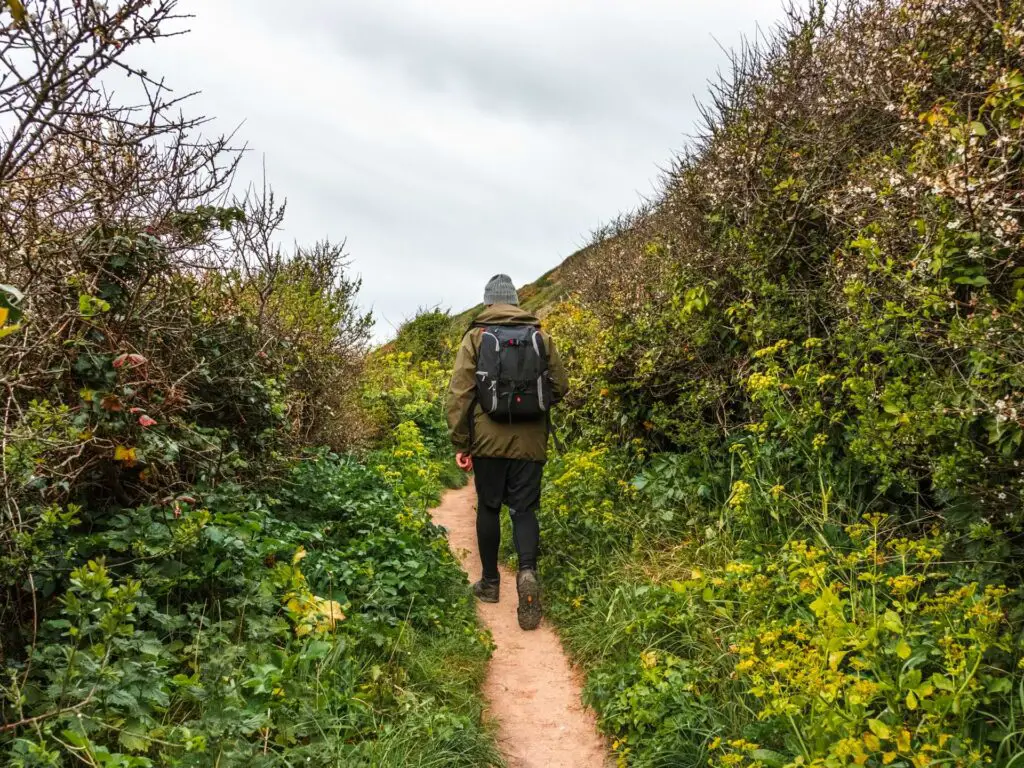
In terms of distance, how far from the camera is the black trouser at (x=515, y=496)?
4.97 metres

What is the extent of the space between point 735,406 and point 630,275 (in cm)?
359

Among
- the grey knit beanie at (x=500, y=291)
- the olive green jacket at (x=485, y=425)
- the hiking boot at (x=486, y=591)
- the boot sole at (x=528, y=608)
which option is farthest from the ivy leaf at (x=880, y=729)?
the grey knit beanie at (x=500, y=291)

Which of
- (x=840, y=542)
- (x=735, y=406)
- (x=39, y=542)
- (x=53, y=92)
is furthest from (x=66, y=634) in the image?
(x=735, y=406)

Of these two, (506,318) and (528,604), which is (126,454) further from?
(528,604)

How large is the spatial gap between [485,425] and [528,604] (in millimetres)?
1350

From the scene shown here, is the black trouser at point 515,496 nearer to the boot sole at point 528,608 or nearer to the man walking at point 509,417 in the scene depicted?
the man walking at point 509,417

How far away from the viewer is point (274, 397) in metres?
5.35

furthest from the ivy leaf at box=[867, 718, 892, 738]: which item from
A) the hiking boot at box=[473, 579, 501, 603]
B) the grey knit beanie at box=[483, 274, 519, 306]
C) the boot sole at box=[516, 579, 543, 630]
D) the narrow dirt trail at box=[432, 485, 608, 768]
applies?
the grey knit beanie at box=[483, 274, 519, 306]

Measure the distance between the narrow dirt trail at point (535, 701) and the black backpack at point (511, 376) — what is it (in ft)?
5.10

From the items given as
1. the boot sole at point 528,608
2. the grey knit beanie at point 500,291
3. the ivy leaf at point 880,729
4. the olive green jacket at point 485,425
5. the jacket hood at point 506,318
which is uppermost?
the grey knit beanie at point 500,291

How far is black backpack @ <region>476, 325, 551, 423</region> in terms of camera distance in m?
4.79

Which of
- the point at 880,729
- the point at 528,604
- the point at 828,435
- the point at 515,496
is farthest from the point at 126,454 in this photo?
the point at 828,435

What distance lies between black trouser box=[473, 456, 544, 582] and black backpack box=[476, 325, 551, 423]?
1.26 ft

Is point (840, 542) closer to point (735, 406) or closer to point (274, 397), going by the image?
point (735, 406)
